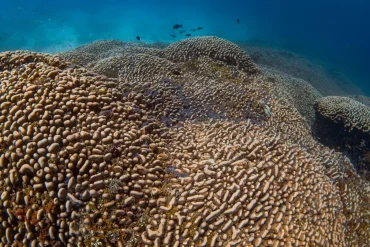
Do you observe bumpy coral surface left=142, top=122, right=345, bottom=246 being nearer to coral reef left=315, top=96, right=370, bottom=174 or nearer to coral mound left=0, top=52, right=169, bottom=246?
coral mound left=0, top=52, right=169, bottom=246

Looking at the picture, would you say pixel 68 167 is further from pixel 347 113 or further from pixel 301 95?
pixel 301 95

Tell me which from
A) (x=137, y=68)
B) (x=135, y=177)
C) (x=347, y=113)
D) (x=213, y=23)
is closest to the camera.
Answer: (x=135, y=177)

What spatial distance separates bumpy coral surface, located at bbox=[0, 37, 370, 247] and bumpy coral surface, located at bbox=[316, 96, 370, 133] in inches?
→ 169

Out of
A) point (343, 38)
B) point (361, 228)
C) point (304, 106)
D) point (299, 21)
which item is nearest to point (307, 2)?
point (299, 21)

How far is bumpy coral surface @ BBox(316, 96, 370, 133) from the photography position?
7438 mm

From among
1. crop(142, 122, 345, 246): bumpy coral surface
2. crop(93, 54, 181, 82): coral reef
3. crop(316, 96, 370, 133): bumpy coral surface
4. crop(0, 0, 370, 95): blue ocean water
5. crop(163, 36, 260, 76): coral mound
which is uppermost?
crop(0, 0, 370, 95): blue ocean water

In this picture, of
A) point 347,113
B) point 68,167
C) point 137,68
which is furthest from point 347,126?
point 68,167

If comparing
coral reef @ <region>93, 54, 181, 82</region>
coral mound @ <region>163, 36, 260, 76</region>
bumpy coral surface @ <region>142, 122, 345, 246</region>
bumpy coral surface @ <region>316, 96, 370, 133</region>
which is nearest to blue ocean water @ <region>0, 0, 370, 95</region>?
coral mound @ <region>163, 36, 260, 76</region>

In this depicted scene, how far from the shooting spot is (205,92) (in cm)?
516

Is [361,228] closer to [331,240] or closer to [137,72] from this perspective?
[331,240]

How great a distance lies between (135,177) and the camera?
106 inches

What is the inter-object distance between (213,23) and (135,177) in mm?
84376

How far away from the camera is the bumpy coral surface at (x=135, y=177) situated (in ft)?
7.79

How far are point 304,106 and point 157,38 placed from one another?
154ft
